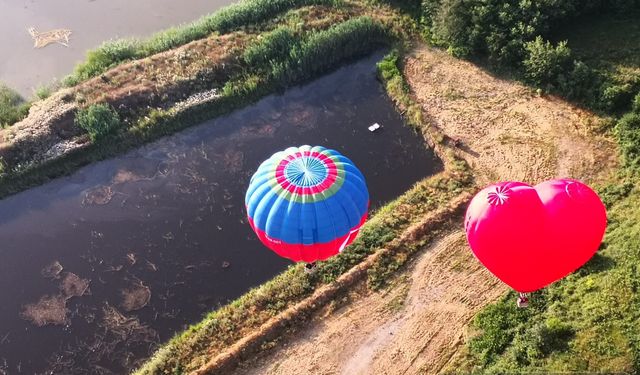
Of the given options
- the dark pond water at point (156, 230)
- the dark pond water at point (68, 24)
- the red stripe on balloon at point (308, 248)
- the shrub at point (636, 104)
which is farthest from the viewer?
the dark pond water at point (68, 24)

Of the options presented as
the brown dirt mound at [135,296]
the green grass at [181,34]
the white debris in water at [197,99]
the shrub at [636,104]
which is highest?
the green grass at [181,34]

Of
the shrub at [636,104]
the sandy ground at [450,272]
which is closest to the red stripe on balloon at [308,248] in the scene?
the sandy ground at [450,272]

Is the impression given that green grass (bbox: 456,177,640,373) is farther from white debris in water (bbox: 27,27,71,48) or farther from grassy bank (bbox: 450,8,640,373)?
white debris in water (bbox: 27,27,71,48)

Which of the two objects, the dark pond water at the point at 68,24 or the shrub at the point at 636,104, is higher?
the dark pond water at the point at 68,24

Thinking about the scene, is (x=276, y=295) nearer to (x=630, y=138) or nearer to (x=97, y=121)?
(x=97, y=121)

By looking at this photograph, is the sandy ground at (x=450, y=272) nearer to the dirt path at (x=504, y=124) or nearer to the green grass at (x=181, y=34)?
the dirt path at (x=504, y=124)

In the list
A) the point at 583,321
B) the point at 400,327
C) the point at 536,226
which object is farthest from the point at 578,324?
the point at 400,327
